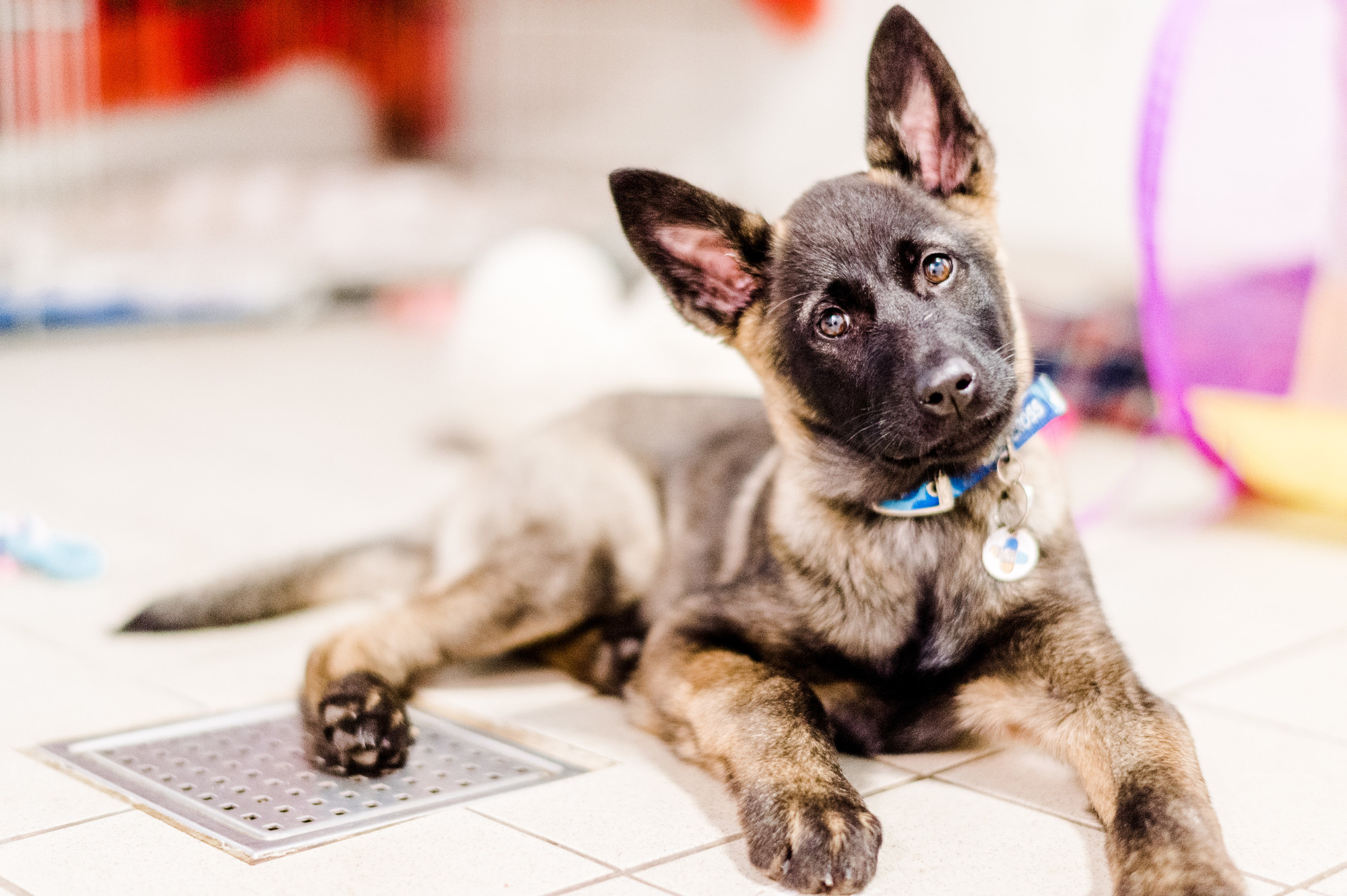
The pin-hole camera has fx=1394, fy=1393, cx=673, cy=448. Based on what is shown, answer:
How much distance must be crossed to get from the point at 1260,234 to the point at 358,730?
269 centimetres

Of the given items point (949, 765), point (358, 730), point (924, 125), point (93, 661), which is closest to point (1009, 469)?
point (949, 765)

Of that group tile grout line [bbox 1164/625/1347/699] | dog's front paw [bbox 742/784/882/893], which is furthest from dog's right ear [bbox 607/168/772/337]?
tile grout line [bbox 1164/625/1347/699]

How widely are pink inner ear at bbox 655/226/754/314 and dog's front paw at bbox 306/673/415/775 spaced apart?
0.86 meters

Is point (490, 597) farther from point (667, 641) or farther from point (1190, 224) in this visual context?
point (1190, 224)

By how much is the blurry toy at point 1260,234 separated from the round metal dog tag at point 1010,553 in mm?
1574

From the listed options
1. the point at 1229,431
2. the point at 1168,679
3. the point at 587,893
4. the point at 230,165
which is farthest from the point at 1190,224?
the point at 230,165

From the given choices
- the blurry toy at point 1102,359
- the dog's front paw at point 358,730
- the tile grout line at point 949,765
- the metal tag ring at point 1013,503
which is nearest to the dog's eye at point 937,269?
the metal tag ring at point 1013,503

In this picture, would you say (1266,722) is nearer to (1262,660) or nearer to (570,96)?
(1262,660)

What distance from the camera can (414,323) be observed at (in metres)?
7.34

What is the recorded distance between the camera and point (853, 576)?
2.27 m

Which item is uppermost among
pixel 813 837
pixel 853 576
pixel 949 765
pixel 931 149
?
pixel 931 149

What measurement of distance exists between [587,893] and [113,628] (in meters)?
1.57

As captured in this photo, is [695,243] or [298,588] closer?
[695,243]

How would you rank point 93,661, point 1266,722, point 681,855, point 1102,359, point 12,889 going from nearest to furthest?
point 12,889, point 681,855, point 1266,722, point 93,661, point 1102,359
